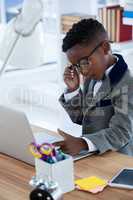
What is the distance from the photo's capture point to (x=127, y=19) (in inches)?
125

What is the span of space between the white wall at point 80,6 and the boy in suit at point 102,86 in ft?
5.83

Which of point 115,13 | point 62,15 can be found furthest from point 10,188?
point 62,15

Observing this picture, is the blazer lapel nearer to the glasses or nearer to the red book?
the glasses

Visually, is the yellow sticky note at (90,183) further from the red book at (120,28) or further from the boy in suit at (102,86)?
the red book at (120,28)

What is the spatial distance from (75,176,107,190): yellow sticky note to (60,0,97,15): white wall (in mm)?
2466

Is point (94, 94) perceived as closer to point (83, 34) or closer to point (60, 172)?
point (83, 34)

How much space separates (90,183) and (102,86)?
0.61 m

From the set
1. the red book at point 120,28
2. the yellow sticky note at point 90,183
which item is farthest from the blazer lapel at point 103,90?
the red book at point 120,28

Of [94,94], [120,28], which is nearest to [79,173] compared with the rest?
[94,94]

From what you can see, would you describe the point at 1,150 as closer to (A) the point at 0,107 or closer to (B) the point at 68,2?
(A) the point at 0,107

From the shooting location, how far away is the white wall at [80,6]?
148 inches

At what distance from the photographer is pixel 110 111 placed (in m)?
1.96

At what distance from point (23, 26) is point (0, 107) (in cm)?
244

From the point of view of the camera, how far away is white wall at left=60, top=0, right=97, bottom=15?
148 inches
